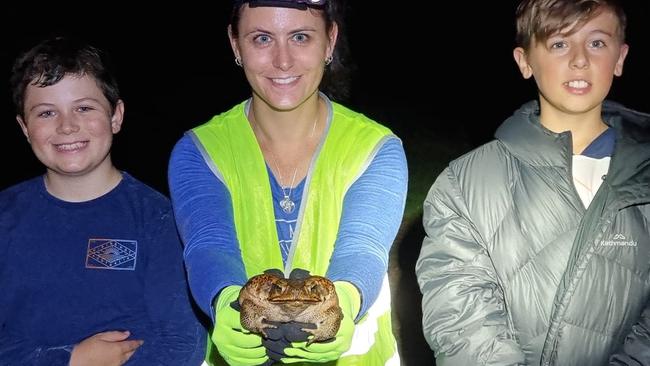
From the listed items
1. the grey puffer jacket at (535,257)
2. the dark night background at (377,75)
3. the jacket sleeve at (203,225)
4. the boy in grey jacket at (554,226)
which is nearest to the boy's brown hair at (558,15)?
the boy in grey jacket at (554,226)

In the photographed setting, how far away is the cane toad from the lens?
1.93 m

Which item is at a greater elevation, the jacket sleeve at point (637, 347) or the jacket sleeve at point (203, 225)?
the jacket sleeve at point (203, 225)

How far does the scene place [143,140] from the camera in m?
9.49

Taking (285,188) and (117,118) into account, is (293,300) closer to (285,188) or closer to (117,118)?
(285,188)

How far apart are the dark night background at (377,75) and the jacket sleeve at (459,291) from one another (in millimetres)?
2015

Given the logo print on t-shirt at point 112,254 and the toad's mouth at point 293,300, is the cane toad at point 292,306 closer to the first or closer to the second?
the toad's mouth at point 293,300

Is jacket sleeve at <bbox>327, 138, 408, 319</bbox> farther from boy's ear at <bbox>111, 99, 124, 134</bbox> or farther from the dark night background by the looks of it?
the dark night background

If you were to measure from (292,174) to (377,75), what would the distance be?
1172 centimetres

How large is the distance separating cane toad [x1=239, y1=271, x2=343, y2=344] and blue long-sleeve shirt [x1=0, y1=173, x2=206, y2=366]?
2.78ft

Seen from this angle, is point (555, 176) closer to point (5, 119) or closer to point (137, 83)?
point (5, 119)

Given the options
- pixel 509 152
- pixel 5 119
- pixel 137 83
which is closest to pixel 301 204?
pixel 509 152

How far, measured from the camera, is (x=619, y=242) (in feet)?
8.52

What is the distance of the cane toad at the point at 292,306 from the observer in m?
1.93

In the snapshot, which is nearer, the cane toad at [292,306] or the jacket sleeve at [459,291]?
the cane toad at [292,306]
